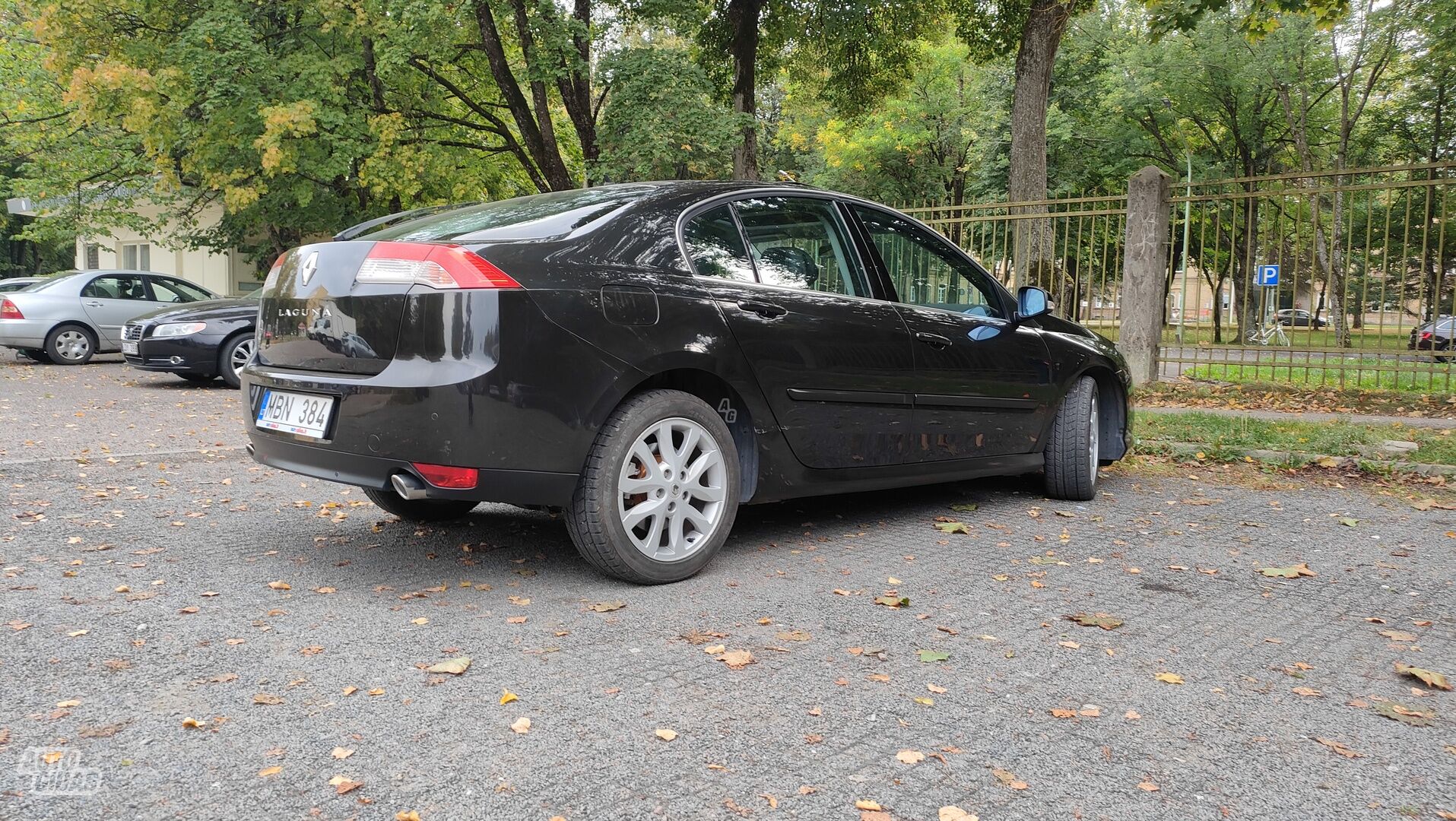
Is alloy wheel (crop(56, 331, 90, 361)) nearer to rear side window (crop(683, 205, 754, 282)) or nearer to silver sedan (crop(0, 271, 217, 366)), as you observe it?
silver sedan (crop(0, 271, 217, 366))

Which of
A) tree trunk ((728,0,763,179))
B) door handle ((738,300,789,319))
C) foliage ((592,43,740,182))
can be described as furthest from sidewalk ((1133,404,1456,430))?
tree trunk ((728,0,763,179))

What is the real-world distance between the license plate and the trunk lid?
0.12 meters

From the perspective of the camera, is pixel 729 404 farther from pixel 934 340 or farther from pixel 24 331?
pixel 24 331

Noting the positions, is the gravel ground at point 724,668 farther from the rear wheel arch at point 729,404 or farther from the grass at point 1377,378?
the grass at point 1377,378

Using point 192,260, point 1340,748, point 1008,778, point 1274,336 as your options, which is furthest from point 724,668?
point 192,260

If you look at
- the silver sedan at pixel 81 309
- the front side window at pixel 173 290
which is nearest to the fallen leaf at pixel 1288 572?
the silver sedan at pixel 81 309

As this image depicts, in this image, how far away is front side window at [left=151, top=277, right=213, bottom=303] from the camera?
56.9 ft

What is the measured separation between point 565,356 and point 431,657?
111 cm

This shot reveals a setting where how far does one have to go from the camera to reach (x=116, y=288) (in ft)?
56.1

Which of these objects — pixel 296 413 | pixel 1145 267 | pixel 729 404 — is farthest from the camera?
pixel 1145 267

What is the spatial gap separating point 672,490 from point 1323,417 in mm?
7943

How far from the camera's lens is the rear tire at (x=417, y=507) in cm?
502

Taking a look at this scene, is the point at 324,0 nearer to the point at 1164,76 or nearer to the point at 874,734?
the point at 874,734

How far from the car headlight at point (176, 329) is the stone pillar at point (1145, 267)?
10758 millimetres
